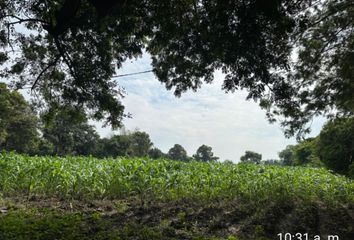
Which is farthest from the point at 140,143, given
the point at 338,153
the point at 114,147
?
the point at 338,153

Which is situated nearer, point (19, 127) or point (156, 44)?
point (156, 44)

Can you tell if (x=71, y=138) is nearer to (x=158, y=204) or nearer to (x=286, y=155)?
(x=286, y=155)

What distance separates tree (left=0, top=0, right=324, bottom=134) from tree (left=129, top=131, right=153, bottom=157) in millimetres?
49742

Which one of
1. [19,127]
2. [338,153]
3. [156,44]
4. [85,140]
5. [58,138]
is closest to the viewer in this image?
[156,44]

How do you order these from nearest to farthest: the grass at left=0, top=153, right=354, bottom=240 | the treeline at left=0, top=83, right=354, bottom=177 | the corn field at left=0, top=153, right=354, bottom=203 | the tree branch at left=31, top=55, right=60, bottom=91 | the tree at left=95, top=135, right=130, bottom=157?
the grass at left=0, top=153, right=354, bottom=240, the tree branch at left=31, top=55, right=60, bottom=91, the corn field at left=0, top=153, right=354, bottom=203, the treeline at left=0, top=83, right=354, bottom=177, the tree at left=95, top=135, right=130, bottom=157

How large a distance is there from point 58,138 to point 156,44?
4783 cm

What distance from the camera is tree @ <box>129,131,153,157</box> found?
59.1 metres

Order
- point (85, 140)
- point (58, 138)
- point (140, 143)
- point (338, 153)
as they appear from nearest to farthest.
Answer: point (338, 153) < point (58, 138) < point (85, 140) < point (140, 143)

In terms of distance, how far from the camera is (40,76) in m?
9.19

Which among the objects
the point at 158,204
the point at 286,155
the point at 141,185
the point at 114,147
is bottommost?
the point at 158,204

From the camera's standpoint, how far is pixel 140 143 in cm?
6072

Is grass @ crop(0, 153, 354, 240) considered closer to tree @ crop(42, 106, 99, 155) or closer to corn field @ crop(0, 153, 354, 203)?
corn field @ crop(0, 153, 354, 203)

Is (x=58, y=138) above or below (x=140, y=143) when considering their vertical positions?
below

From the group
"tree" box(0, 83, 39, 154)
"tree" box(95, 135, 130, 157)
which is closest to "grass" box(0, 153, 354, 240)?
"tree" box(0, 83, 39, 154)
